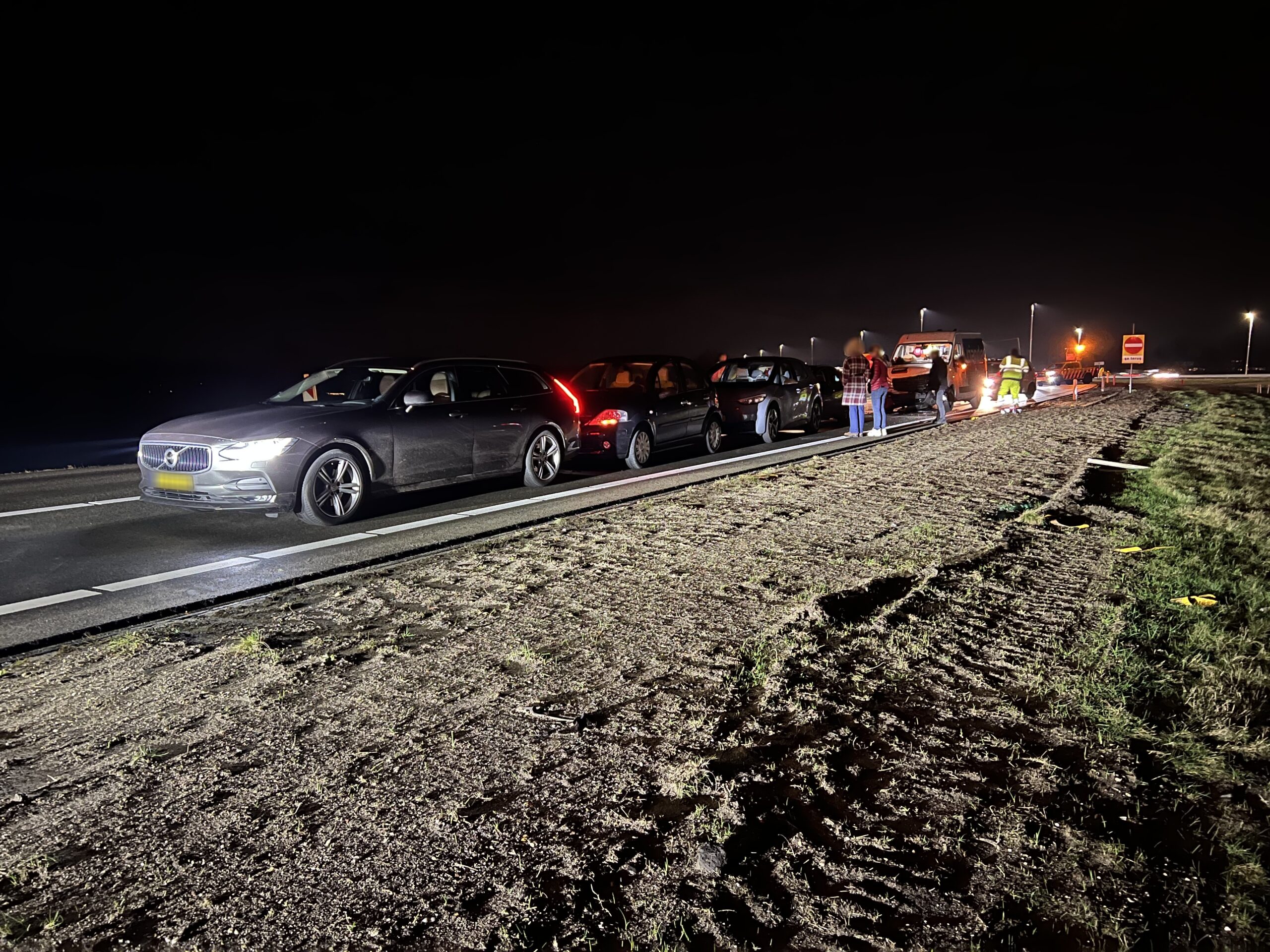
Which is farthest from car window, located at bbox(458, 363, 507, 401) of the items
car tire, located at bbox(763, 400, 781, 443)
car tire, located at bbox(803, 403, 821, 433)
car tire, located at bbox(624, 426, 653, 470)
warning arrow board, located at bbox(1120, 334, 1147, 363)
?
warning arrow board, located at bbox(1120, 334, 1147, 363)

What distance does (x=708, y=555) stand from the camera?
20.7ft

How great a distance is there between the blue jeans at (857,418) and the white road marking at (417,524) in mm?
10465

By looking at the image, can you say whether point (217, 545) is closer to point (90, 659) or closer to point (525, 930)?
point (90, 659)

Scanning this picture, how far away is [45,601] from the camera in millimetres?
5492

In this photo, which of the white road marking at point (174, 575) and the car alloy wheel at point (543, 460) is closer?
the white road marking at point (174, 575)

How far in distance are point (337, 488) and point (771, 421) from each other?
959 centimetres

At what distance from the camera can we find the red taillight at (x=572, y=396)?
1066 cm

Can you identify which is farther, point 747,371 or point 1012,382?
point 1012,382

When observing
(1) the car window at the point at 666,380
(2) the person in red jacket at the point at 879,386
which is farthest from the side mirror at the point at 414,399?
(2) the person in red jacket at the point at 879,386

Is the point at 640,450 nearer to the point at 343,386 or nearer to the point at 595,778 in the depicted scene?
the point at 343,386

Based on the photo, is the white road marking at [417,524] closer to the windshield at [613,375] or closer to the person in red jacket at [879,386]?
the windshield at [613,375]

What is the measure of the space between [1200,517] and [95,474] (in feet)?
43.3

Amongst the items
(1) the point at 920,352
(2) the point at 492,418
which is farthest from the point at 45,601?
(1) the point at 920,352

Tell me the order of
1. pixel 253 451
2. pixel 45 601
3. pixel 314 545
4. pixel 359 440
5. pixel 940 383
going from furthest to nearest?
pixel 940 383
pixel 359 440
pixel 253 451
pixel 314 545
pixel 45 601
